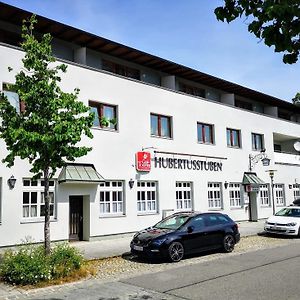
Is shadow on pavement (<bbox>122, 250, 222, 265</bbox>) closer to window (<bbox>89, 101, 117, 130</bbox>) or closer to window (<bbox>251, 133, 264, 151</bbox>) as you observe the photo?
window (<bbox>89, 101, 117, 130</bbox>)

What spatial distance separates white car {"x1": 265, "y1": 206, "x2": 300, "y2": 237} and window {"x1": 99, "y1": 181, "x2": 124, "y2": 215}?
7041 millimetres

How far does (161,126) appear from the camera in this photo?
21141 mm

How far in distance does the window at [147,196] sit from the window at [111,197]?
104cm

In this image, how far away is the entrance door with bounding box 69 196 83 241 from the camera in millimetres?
16938

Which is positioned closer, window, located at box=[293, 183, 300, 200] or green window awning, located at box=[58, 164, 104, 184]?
green window awning, located at box=[58, 164, 104, 184]

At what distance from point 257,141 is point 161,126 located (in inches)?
391

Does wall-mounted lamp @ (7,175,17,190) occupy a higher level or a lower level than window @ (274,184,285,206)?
higher

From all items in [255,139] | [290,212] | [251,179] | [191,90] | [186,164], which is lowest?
[290,212]

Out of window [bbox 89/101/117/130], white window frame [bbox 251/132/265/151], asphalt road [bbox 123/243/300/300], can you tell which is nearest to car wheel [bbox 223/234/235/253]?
asphalt road [bbox 123/243/300/300]

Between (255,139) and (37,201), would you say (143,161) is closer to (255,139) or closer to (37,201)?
(37,201)

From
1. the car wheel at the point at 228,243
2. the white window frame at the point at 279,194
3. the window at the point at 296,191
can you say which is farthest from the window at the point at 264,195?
the car wheel at the point at 228,243

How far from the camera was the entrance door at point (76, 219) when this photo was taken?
55.6ft

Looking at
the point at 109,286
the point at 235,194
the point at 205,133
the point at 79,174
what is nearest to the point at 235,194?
the point at 235,194

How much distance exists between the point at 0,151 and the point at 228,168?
14.5 metres
